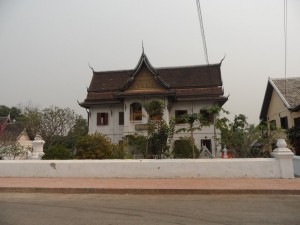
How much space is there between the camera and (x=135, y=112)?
2148 centimetres

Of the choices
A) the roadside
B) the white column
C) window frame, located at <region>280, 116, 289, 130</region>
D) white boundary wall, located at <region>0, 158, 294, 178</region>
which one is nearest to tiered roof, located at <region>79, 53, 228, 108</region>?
window frame, located at <region>280, 116, 289, 130</region>

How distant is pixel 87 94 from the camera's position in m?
24.5

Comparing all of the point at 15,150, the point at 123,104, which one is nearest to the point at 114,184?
the point at 15,150

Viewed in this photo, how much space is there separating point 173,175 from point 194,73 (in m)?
17.0

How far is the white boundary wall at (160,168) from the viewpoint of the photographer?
351 inches

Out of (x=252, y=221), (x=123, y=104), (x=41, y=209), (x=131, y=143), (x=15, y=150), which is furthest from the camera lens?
(x=123, y=104)

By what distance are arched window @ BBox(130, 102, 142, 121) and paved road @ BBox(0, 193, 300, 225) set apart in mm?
14104

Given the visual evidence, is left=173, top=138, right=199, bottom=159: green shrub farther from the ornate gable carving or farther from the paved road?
the paved road

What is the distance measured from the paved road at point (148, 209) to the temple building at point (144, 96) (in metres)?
13.4

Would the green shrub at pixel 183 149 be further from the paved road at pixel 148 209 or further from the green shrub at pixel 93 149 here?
the paved road at pixel 148 209

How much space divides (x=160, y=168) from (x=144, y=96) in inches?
467

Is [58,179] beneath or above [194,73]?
beneath

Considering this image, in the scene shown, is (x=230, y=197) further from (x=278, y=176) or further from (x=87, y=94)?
(x=87, y=94)

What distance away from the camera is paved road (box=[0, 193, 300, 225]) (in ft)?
15.2
